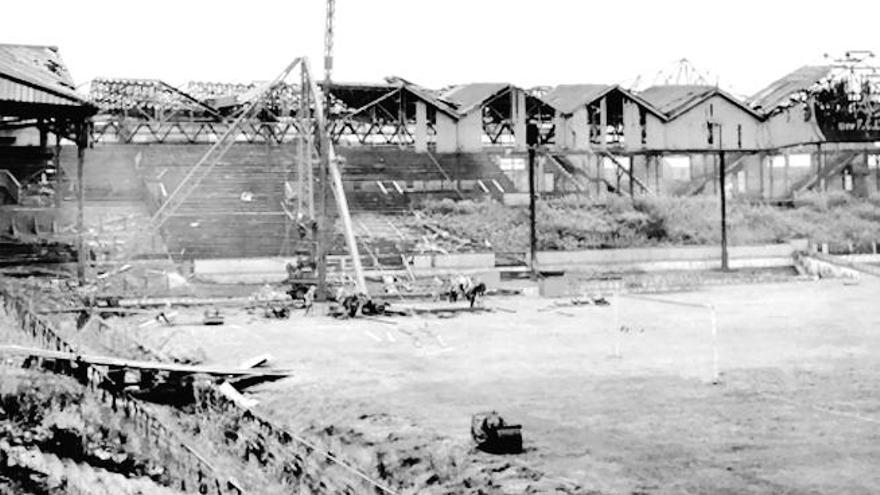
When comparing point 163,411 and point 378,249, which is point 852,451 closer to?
point 163,411

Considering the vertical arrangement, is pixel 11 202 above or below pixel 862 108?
below

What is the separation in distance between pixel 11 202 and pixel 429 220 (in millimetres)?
19802

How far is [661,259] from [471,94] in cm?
2209

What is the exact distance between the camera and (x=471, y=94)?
67.6 meters

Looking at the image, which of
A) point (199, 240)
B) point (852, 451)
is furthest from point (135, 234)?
point (852, 451)

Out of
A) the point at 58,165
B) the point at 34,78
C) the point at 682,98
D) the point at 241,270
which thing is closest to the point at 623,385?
the point at 34,78

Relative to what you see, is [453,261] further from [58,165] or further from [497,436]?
[497,436]

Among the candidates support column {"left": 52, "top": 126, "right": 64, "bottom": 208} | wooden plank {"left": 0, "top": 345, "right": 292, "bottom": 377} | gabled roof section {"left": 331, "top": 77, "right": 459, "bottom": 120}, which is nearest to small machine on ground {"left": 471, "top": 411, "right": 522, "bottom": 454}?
wooden plank {"left": 0, "top": 345, "right": 292, "bottom": 377}

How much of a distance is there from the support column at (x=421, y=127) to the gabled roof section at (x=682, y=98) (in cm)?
1633

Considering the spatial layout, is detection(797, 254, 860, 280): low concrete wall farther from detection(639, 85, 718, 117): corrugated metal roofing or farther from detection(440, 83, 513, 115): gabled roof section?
detection(440, 83, 513, 115): gabled roof section

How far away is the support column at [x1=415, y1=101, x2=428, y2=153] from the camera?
208ft

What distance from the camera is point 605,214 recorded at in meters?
56.6

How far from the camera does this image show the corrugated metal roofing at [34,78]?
32.1 m

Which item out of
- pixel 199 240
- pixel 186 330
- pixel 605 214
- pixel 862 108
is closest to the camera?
pixel 186 330
